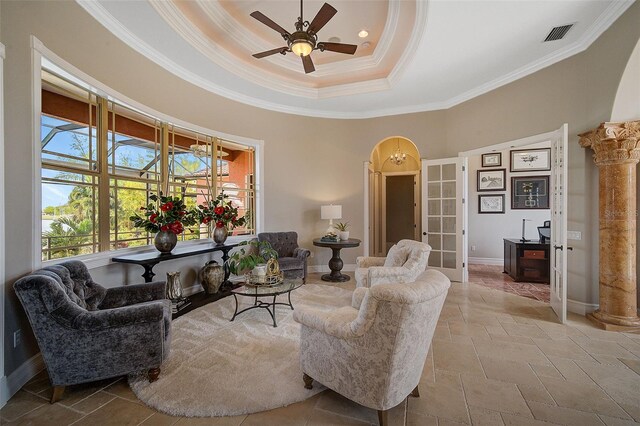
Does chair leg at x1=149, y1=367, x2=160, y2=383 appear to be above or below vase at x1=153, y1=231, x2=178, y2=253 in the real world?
below

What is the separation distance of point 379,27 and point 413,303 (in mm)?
3864

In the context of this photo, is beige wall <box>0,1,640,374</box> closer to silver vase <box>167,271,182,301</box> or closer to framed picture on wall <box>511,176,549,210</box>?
silver vase <box>167,271,182,301</box>

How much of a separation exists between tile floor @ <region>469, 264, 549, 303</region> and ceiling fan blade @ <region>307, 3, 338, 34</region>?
4.88 metres

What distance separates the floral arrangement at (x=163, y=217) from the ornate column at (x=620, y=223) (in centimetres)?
518

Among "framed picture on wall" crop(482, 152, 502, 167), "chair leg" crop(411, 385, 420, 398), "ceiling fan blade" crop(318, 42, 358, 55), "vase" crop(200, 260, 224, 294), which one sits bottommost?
"chair leg" crop(411, 385, 420, 398)

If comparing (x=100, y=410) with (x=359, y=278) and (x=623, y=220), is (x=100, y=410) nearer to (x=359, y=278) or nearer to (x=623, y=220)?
(x=359, y=278)

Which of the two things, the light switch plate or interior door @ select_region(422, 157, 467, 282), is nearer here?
the light switch plate

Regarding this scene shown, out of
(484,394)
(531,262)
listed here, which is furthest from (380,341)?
Answer: (531,262)

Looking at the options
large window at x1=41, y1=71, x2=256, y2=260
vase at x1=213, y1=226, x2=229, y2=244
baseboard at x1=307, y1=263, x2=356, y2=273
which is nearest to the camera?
large window at x1=41, y1=71, x2=256, y2=260

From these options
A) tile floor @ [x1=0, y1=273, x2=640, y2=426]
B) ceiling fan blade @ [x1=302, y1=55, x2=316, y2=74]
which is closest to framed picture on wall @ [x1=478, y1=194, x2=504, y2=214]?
tile floor @ [x1=0, y1=273, x2=640, y2=426]

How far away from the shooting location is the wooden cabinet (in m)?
5.24

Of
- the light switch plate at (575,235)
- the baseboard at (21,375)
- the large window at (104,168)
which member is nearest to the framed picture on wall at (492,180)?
the light switch plate at (575,235)

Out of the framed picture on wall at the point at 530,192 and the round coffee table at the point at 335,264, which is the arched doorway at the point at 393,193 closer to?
the round coffee table at the point at 335,264

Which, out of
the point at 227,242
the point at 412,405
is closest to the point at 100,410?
the point at 412,405
